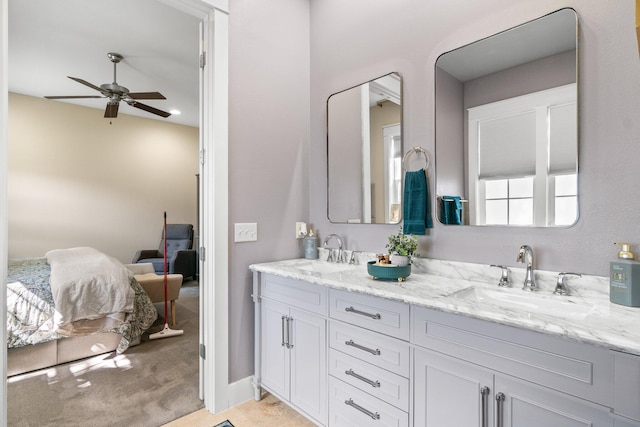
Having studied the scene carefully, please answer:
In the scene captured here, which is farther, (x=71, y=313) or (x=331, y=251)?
(x=71, y=313)

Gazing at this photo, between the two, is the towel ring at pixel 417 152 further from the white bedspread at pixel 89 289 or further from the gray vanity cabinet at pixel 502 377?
the white bedspread at pixel 89 289

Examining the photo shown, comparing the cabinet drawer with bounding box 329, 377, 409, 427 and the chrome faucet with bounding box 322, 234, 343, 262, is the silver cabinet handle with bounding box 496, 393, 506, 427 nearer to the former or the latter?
the cabinet drawer with bounding box 329, 377, 409, 427

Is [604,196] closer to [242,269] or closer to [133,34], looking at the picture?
[242,269]

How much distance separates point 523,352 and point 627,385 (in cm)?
24

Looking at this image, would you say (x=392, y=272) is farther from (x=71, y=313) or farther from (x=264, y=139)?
(x=71, y=313)

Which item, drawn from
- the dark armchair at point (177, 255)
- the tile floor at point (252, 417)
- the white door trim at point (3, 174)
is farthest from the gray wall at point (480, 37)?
the dark armchair at point (177, 255)

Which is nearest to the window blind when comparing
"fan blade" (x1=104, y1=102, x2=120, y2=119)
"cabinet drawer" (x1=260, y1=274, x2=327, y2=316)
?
"cabinet drawer" (x1=260, y1=274, x2=327, y2=316)

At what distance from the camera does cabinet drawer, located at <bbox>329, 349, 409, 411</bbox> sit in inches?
52.7

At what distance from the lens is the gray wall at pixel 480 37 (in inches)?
48.9

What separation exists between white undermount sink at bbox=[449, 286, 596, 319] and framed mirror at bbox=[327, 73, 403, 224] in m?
0.67

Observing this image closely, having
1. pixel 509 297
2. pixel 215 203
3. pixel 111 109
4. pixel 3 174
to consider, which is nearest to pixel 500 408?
pixel 509 297

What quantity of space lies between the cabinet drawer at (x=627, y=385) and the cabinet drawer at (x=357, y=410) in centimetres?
71

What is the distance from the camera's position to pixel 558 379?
3.13 ft

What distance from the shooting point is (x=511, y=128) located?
5.04 ft
